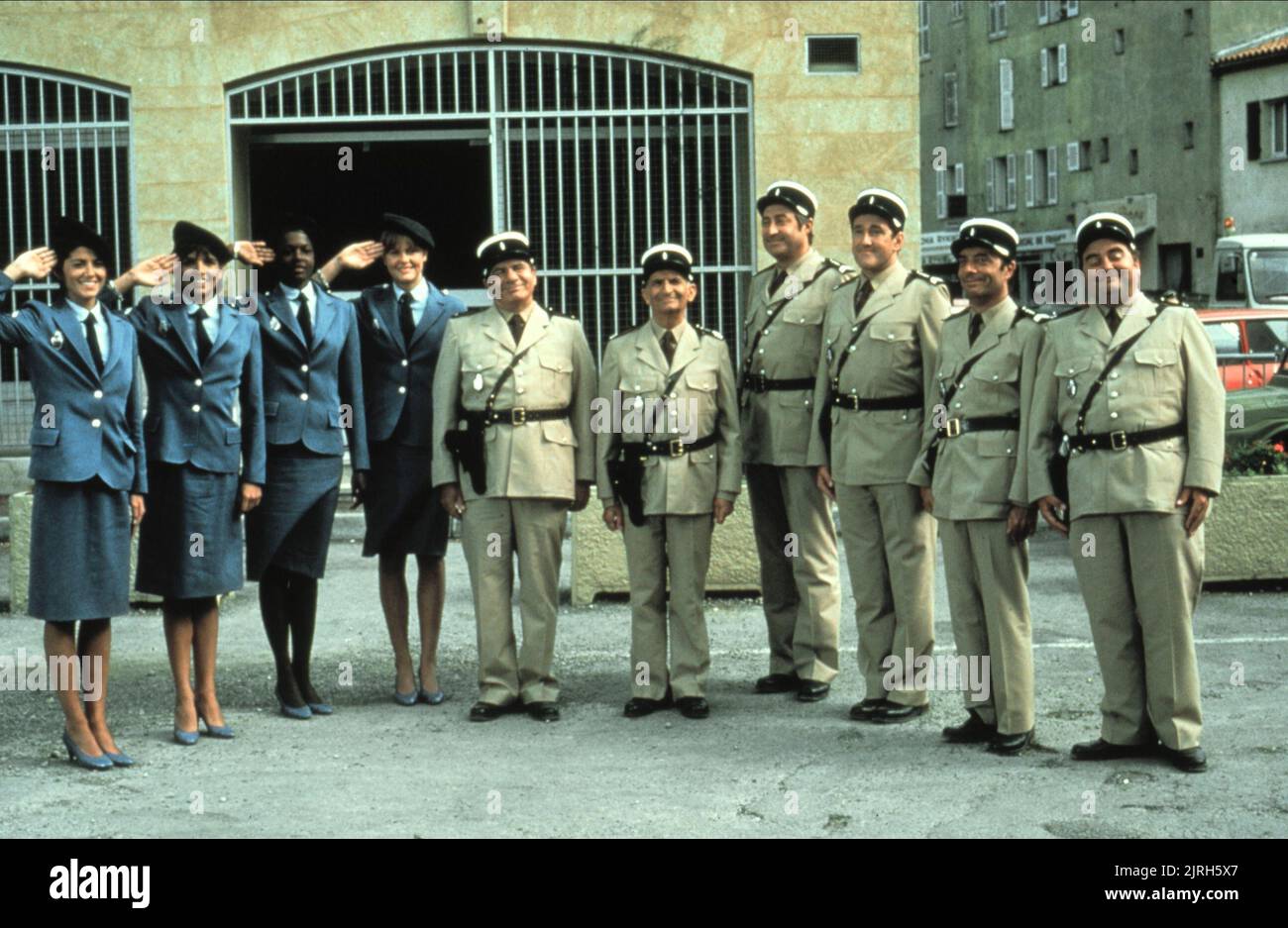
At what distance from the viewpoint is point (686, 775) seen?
7.33m

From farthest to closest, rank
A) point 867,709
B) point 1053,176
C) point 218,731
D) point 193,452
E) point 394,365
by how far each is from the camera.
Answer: point 1053,176
point 394,365
point 867,709
point 218,731
point 193,452

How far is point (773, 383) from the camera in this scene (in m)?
8.77

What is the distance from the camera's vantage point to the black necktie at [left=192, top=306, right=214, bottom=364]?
8.00 meters

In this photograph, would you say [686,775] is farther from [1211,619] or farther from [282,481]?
[1211,619]

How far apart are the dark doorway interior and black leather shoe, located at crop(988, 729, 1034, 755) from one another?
436 inches

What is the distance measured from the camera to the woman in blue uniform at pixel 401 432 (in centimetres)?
877

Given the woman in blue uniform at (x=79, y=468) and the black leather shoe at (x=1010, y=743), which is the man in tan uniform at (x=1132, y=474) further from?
the woman in blue uniform at (x=79, y=468)

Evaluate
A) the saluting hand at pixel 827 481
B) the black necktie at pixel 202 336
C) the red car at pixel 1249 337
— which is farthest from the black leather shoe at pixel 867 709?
the red car at pixel 1249 337

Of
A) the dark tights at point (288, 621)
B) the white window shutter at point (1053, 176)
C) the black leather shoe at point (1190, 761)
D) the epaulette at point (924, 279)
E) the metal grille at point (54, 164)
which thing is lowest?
the black leather shoe at point (1190, 761)

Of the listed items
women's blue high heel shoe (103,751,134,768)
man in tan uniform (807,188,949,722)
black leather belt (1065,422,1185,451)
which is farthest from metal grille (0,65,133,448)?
black leather belt (1065,422,1185,451)

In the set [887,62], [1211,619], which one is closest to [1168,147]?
[887,62]

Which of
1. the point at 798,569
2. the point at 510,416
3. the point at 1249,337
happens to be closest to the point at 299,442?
the point at 510,416

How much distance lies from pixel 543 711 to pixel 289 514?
4.42 feet

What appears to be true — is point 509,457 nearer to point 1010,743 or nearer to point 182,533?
point 182,533
